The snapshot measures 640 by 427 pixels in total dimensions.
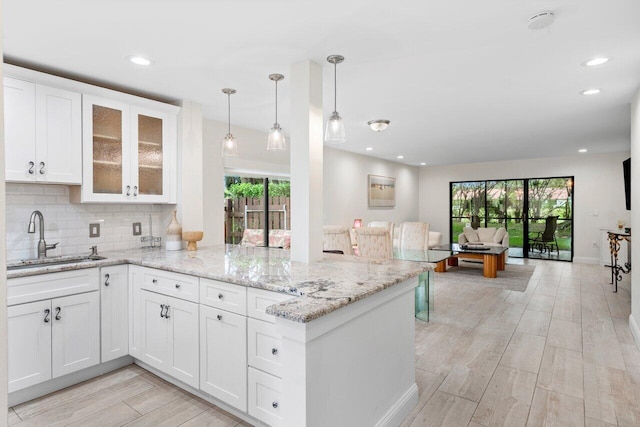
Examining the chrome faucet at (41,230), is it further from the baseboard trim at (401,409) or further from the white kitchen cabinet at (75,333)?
the baseboard trim at (401,409)

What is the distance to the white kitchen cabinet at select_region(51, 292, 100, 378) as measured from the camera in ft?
8.04

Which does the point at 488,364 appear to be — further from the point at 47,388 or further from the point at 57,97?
the point at 57,97

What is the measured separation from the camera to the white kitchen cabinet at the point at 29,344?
2.26 m

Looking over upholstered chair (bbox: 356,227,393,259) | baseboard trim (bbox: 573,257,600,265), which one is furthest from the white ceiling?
baseboard trim (bbox: 573,257,600,265)

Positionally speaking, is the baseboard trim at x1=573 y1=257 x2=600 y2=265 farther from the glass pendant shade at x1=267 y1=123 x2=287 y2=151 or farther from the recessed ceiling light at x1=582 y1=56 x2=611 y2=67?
the glass pendant shade at x1=267 y1=123 x2=287 y2=151

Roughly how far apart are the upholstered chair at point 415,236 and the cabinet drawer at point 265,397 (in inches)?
170

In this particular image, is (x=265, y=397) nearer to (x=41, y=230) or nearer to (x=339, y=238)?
(x=41, y=230)

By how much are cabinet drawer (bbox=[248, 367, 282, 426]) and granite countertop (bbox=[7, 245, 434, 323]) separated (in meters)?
0.50

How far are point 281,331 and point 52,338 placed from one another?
1.97 meters

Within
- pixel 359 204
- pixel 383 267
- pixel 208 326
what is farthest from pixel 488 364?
Answer: pixel 359 204

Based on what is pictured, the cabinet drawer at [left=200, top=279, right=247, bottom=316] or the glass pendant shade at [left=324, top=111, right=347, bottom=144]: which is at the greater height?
the glass pendant shade at [left=324, top=111, right=347, bottom=144]

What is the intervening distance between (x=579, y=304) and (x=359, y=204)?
403 centimetres

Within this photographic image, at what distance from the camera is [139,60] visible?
104 inches

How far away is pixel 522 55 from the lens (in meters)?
2.60
